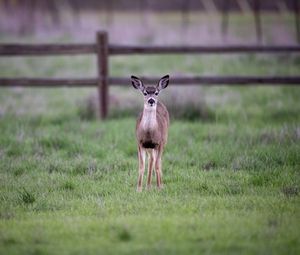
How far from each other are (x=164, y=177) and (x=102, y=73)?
5.30 metres

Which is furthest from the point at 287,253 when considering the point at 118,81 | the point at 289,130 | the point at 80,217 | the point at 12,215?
the point at 118,81

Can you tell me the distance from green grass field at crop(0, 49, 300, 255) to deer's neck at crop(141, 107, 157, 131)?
2.56 feet

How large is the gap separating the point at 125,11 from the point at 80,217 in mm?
33530

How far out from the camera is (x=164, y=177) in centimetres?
935

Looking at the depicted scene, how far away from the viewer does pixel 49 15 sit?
3934 cm

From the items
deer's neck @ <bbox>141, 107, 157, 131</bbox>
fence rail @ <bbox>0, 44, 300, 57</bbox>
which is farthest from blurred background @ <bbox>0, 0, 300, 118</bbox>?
deer's neck @ <bbox>141, 107, 157, 131</bbox>

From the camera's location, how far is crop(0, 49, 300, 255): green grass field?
21.1ft

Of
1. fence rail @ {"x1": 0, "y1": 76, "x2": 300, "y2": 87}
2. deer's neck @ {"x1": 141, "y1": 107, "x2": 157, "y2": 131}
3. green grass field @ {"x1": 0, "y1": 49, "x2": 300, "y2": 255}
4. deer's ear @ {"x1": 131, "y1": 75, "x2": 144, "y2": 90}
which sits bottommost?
green grass field @ {"x1": 0, "y1": 49, "x2": 300, "y2": 255}

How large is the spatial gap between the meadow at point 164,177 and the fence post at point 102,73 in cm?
25

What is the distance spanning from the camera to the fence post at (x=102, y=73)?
13.9 meters

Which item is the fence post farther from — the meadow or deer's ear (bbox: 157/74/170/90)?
deer's ear (bbox: 157/74/170/90)

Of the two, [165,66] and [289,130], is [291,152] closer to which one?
[289,130]

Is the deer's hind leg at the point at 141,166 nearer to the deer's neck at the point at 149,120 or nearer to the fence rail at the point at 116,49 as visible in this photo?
the deer's neck at the point at 149,120

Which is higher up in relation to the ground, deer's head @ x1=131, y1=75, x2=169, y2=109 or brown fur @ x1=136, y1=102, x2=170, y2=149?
deer's head @ x1=131, y1=75, x2=169, y2=109
